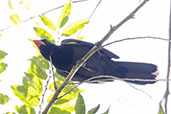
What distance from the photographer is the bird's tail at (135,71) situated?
361 cm

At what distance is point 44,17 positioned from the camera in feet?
8.63

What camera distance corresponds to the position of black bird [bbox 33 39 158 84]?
376cm

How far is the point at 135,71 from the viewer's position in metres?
3.80

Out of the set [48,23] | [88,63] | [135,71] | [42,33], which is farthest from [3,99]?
[135,71]

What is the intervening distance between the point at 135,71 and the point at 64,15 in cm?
172

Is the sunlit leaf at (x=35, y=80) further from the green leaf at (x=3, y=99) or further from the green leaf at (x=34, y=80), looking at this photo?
the green leaf at (x=3, y=99)

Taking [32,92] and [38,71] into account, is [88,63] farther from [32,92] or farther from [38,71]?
[32,92]

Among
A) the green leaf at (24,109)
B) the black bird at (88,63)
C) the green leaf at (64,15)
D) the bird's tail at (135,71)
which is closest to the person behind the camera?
the green leaf at (24,109)

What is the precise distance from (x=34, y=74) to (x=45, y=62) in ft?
0.78

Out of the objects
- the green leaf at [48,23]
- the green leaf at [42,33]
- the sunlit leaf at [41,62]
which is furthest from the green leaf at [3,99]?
the green leaf at [48,23]

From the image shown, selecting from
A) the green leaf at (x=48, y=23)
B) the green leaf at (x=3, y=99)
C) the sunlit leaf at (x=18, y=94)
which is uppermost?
the green leaf at (x=48, y=23)

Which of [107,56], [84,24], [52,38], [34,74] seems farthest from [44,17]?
[107,56]

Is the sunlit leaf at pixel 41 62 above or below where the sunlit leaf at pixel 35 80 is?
above

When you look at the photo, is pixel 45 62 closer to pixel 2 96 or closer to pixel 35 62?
pixel 35 62
